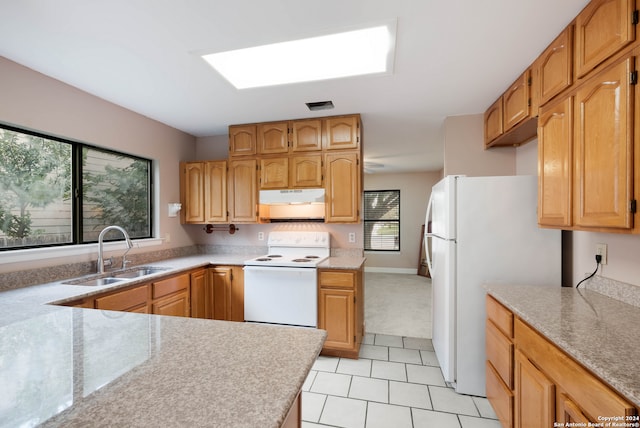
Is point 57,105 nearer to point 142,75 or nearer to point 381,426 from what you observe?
point 142,75

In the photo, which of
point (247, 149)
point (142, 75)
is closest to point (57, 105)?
point (142, 75)

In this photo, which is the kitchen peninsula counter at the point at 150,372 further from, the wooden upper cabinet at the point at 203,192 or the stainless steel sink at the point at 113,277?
the wooden upper cabinet at the point at 203,192

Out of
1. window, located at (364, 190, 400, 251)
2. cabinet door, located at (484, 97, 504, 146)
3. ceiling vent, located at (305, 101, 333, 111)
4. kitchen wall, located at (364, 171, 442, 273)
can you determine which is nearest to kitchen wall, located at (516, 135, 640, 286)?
cabinet door, located at (484, 97, 504, 146)

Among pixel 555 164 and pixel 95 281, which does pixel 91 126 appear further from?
pixel 555 164

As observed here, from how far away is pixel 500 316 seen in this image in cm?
168

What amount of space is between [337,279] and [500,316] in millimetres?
1323

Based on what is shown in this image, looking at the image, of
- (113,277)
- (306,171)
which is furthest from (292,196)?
(113,277)

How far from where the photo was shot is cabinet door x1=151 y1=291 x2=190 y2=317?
2.34 m

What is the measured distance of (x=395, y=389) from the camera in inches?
84.7

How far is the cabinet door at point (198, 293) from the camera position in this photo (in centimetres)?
276

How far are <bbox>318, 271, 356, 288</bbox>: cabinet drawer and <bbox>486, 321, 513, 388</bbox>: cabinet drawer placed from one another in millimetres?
1118

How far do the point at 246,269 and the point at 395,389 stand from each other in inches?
65.9

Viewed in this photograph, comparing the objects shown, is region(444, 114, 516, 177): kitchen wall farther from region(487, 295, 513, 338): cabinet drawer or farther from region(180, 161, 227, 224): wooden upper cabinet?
region(180, 161, 227, 224): wooden upper cabinet

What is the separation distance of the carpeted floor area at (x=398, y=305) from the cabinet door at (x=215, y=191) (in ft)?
7.36
